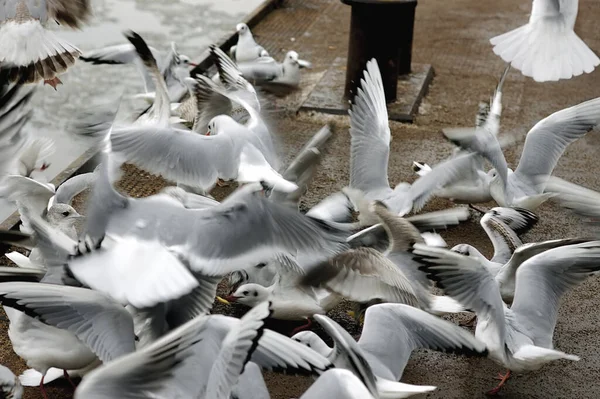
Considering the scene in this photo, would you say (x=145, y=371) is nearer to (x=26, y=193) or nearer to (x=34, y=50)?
(x=26, y=193)

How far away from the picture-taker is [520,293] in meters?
3.79

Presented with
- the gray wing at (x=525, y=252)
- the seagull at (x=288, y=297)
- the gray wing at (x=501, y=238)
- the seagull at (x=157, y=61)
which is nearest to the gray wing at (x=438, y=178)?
the gray wing at (x=501, y=238)

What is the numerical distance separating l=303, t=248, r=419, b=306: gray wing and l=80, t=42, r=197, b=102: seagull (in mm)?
2955

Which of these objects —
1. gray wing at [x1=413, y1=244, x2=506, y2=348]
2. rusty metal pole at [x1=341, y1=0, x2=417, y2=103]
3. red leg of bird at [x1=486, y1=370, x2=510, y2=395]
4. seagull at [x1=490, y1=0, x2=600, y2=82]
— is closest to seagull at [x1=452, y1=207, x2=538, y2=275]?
red leg of bird at [x1=486, y1=370, x2=510, y2=395]

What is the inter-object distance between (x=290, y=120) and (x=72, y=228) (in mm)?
2817

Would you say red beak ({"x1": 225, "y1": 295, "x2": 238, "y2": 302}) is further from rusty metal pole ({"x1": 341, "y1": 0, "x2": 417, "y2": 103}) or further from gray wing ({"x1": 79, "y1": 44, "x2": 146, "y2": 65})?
rusty metal pole ({"x1": 341, "y1": 0, "x2": 417, "y2": 103})


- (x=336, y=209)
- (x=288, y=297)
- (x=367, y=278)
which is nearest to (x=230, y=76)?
(x=336, y=209)

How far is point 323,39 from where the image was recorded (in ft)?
30.1

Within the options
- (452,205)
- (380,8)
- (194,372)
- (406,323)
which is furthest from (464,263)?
(380,8)

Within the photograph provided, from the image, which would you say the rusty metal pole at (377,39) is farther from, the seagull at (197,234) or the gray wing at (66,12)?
the seagull at (197,234)

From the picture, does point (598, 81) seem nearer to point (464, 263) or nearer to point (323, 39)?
point (323, 39)

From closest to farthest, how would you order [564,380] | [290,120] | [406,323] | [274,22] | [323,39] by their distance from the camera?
[406,323] → [564,380] → [290,120] → [323,39] → [274,22]

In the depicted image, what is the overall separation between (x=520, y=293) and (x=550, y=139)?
1.71m

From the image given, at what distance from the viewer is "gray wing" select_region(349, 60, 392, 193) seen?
16.0 ft
